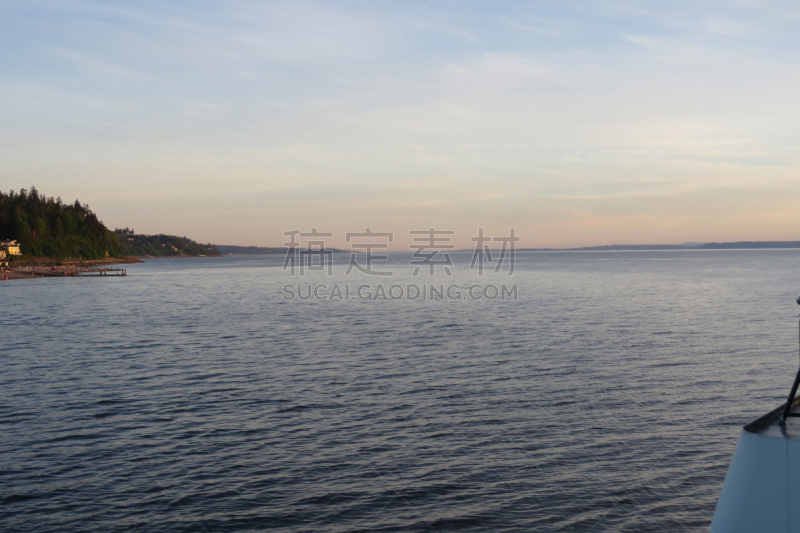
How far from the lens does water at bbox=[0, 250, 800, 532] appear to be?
14398 millimetres

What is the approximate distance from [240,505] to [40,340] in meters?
37.9

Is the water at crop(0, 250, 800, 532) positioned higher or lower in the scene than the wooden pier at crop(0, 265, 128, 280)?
lower

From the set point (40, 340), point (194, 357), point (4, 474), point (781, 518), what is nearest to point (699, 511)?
point (781, 518)

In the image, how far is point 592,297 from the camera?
76.0 meters

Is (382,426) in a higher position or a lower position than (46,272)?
lower

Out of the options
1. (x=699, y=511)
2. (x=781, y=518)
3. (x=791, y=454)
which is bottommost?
(x=699, y=511)

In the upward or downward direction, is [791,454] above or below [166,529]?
above

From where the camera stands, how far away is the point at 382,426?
67.9ft

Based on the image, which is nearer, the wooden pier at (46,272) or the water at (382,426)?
the water at (382,426)

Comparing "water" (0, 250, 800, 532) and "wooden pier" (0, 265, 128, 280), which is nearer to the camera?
"water" (0, 250, 800, 532)

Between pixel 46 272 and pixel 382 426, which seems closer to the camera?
pixel 382 426

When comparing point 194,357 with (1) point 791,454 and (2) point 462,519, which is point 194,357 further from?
(1) point 791,454

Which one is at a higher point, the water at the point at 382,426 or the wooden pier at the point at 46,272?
the wooden pier at the point at 46,272

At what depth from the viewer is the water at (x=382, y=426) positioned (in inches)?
567
